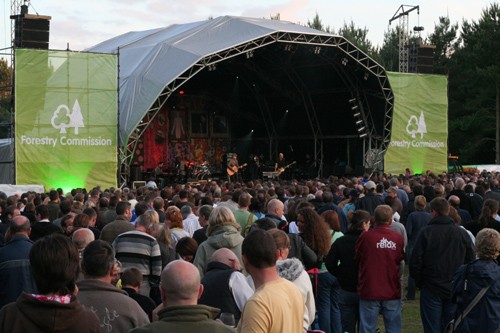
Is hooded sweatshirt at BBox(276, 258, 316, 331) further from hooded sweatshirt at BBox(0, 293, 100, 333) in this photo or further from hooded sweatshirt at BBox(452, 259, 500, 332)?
hooded sweatshirt at BBox(0, 293, 100, 333)

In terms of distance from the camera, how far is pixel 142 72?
27.2 meters

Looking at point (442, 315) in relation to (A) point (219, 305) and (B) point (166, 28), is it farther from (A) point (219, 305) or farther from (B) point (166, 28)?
(B) point (166, 28)

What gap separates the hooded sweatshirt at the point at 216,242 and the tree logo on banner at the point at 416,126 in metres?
25.1

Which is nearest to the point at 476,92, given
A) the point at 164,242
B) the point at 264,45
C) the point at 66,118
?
the point at 264,45

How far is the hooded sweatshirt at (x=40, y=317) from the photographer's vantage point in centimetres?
345

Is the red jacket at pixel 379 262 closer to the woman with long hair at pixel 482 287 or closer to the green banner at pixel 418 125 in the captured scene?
the woman with long hair at pixel 482 287

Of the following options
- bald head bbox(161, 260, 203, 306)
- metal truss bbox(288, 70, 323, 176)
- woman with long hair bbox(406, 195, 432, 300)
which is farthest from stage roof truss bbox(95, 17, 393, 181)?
bald head bbox(161, 260, 203, 306)

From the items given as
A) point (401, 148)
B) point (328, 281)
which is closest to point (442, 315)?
point (328, 281)

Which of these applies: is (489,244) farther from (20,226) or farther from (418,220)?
(418,220)

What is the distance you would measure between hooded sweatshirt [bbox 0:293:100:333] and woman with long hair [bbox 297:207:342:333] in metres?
3.95

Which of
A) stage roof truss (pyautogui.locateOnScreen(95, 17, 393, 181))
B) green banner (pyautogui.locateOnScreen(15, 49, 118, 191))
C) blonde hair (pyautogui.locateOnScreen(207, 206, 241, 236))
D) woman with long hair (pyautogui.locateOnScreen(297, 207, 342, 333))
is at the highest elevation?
stage roof truss (pyautogui.locateOnScreen(95, 17, 393, 181))

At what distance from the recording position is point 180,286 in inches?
138

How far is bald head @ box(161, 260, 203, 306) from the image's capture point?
3.50 meters

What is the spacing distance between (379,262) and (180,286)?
3946mm
